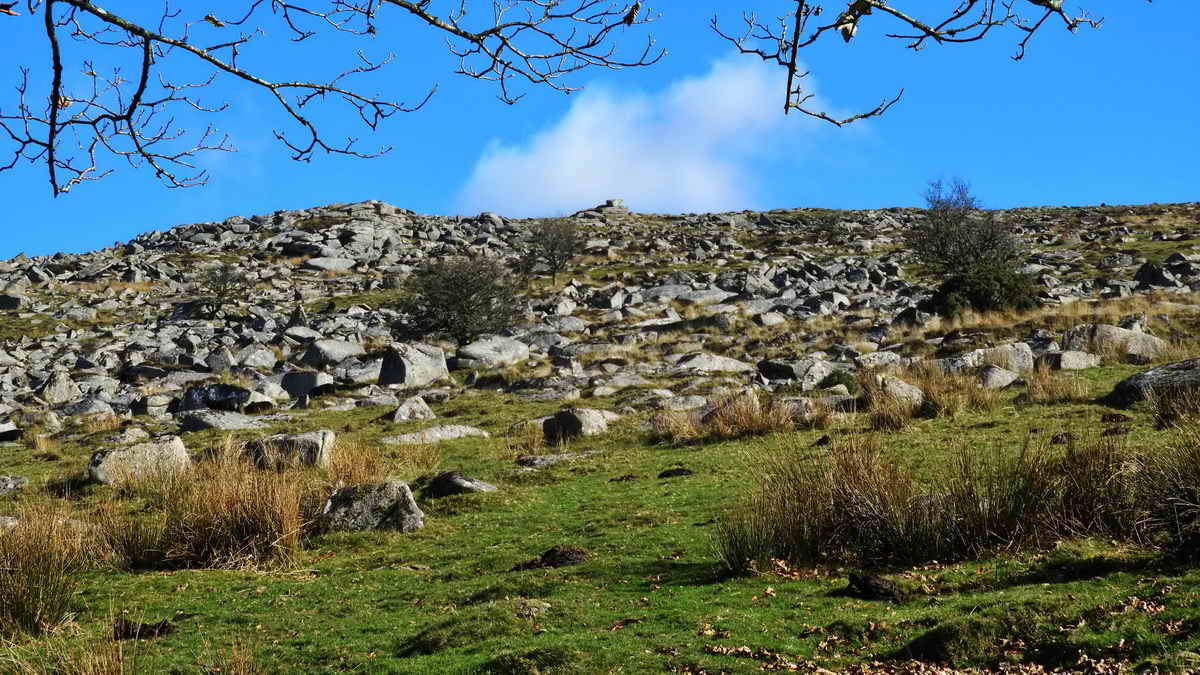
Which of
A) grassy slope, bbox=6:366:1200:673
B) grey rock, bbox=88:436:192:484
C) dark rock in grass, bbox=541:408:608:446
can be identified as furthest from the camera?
dark rock in grass, bbox=541:408:608:446

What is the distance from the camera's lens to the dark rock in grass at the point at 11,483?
1833 cm

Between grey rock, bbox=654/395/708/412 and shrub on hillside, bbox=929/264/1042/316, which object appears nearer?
grey rock, bbox=654/395/708/412

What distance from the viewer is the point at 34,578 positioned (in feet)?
29.8

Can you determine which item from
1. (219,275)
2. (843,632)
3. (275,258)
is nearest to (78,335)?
(219,275)

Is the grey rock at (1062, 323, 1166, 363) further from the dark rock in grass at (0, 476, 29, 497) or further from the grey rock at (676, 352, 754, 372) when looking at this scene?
the dark rock in grass at (0, 476, 29, 497)

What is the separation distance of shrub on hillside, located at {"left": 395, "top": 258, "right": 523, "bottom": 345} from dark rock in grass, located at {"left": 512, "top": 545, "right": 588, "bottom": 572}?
34.3m

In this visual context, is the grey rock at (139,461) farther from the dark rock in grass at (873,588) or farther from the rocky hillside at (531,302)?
the dark rock in grass at (873,588)

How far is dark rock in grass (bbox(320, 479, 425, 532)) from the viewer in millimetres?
12914

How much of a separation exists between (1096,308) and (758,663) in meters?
31.0

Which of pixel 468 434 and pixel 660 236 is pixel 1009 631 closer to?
pixel 468 434

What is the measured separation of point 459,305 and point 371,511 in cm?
3242

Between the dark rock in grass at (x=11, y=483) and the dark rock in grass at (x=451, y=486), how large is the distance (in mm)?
8681

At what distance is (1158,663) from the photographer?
5.53m

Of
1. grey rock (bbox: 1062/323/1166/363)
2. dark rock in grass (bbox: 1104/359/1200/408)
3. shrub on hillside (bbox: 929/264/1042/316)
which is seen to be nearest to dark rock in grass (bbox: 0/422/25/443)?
dark rock in grass (bbox: 1104/359/1200/408)
